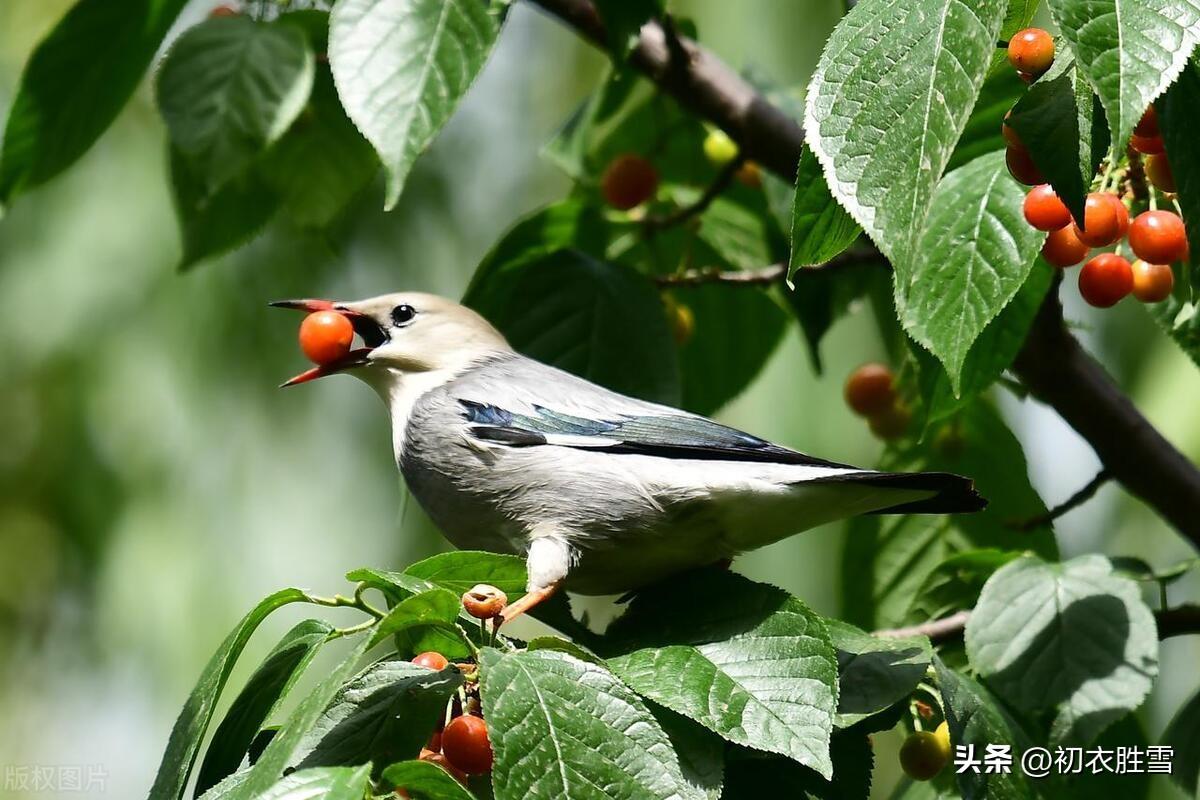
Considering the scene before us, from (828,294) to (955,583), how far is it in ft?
2.88

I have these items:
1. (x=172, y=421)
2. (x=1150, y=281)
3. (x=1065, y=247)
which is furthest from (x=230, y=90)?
(x=172, y=421)

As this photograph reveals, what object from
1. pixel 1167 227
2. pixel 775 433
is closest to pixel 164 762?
pixel 1167 227

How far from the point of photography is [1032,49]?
2.03m

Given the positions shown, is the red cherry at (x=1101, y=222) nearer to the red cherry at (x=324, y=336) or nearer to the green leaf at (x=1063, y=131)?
the green leaf at (x=1063, y=131)

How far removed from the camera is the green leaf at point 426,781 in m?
1.87

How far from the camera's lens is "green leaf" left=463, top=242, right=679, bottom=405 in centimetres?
338

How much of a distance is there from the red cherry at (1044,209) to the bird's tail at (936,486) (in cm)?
66

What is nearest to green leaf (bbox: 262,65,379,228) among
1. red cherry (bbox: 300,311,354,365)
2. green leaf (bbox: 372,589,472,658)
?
red cherry (bbox: 300,311,354,365)

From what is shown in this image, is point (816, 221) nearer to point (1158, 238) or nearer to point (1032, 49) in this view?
point (1032, 49)

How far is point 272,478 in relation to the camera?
22.4 ft

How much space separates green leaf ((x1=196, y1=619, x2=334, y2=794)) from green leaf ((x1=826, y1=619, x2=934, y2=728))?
0.93 meters

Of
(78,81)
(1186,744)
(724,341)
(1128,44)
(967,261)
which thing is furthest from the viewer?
(724,341)

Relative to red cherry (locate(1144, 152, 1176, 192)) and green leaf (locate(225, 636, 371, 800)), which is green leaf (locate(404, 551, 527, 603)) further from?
red cherry (locate(1144, 152, 1176, 192))

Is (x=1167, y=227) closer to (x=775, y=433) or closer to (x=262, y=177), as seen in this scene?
(x=262, y=177)
